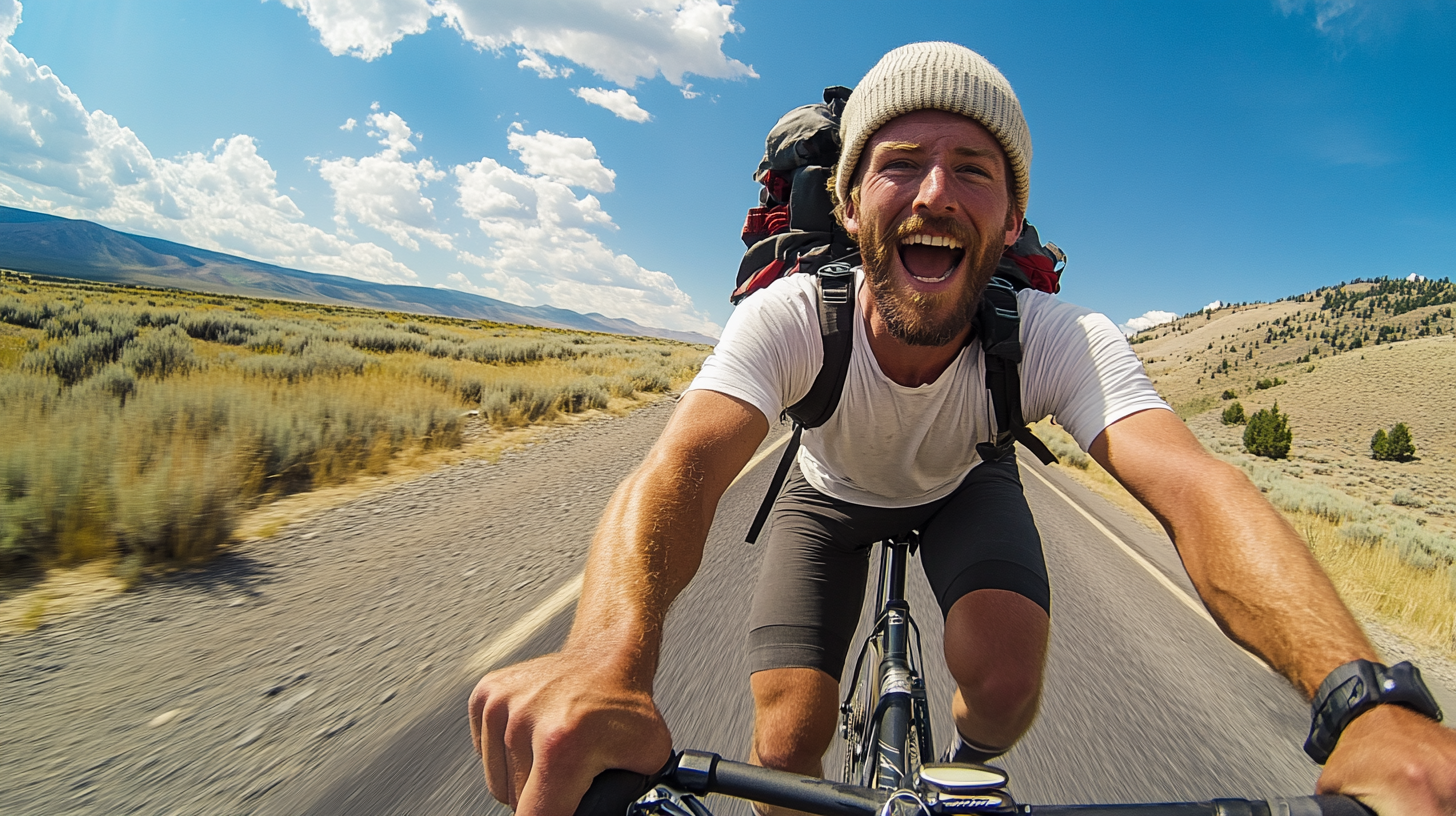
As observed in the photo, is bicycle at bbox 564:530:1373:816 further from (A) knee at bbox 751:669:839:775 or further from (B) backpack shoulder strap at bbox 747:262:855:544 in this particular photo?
(B) backpack shoulder strap at bbox 747:262:855:544

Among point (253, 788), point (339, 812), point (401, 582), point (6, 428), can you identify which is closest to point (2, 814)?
point (253, 788)

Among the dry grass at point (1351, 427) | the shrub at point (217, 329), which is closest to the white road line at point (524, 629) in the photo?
the dry grass at point (1351, 427)

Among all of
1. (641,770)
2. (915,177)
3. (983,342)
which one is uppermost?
(915,177)

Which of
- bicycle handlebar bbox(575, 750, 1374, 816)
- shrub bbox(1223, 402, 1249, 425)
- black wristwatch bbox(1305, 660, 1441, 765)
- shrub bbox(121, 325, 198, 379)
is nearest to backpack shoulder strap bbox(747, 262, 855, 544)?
bicycle handlebar bbox(575, 750, 1374, 816)

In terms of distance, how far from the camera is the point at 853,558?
7.39 feet

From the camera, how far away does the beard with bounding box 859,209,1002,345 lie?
1.90 m

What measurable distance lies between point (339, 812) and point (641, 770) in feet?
5.57

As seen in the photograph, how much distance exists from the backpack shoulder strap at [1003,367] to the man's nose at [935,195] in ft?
1.05

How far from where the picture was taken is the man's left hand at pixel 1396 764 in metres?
0.83

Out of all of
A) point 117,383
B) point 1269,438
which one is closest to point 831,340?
point 117,383

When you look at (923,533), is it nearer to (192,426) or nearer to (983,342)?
(983,342)

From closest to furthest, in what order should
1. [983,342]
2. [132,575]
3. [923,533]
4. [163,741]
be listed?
[983,342]
[163,741]
[923,533]
[132,575]

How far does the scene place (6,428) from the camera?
5.05m

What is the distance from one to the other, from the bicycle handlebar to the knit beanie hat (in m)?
1.95
